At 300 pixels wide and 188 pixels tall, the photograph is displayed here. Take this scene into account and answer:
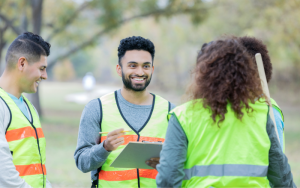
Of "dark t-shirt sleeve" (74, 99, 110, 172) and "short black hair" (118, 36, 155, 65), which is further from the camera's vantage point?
"short black hair" (118, 36, 155, 65)

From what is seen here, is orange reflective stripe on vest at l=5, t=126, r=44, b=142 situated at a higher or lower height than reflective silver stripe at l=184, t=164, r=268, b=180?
higher

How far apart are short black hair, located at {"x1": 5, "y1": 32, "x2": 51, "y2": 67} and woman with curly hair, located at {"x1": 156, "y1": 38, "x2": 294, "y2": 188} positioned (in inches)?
54.7

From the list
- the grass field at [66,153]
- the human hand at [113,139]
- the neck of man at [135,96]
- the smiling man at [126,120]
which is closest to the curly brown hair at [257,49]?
the smiling man at [126,120]

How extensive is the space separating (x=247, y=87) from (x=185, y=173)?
23.3 inches

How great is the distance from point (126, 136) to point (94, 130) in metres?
0.26

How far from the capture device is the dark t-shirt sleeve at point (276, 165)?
5.99ft

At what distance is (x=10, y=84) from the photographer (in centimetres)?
249

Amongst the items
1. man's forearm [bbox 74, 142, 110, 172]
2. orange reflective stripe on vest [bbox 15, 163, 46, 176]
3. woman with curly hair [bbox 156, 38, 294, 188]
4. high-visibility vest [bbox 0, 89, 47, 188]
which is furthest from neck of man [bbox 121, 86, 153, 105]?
woman with curly hair [bbox 156, 38, 294, 188]

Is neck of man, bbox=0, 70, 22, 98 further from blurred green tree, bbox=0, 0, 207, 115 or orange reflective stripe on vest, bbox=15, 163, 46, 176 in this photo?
blurred green tree, bbox=0, 0, 207, 115

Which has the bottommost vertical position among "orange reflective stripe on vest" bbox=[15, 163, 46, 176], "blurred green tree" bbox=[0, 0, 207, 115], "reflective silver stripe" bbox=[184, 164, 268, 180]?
"orange reflective stripe on vest" bbox=[15, 163, 46, 176]

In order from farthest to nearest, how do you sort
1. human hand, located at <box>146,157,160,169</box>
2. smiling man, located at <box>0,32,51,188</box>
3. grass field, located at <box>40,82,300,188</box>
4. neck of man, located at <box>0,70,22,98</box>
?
grass field, located at <box>40,82,300,188</box>, neck of man, located at <box>0,70,22,98</box>, human hand, located at <box>146,157,160,169</box>, smiling man, located at <box>0,32,51,188</box>

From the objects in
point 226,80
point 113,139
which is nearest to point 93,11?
point 113,139

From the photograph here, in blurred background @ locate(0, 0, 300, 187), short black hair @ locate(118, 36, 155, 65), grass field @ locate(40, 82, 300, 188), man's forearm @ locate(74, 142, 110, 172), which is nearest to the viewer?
man's forearm @ locate(74, 142, 110, 172)

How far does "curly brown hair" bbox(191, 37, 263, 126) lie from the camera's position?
5.73 ft
